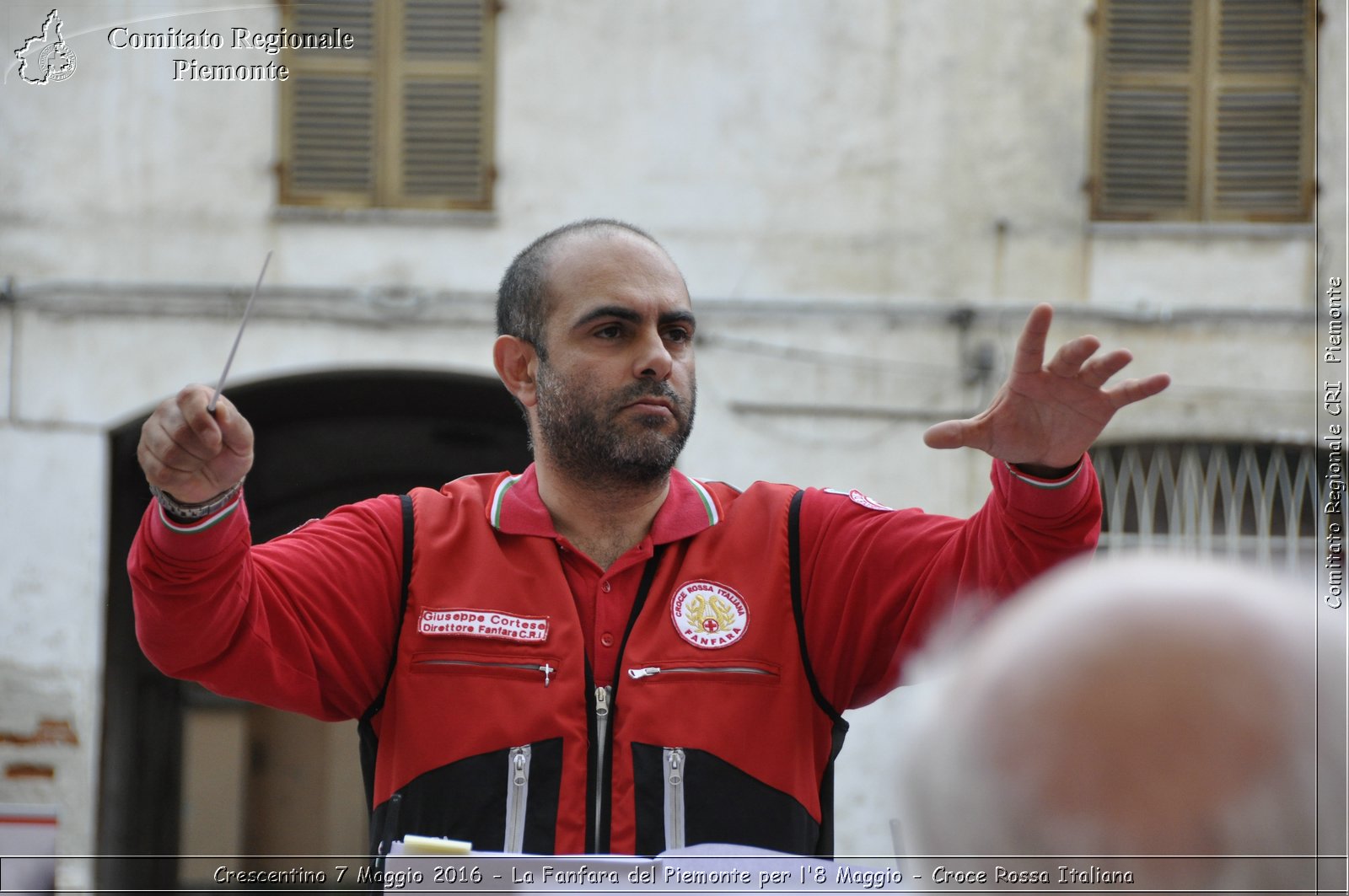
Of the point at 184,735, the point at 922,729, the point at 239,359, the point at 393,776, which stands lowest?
the point at 184,735

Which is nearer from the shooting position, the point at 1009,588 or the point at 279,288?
the point at 1009,588

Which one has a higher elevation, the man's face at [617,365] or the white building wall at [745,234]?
the white building wall at [745,234]

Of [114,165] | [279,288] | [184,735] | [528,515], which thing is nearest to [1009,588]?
[528,515]

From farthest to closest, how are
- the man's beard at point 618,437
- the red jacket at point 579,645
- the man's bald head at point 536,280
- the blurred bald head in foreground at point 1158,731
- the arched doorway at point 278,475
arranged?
the arched doorway at point 278,475 → the man's bald head at point 536,280 → the man's beard at point 618,437 → the red jacket at point 579,645 → the blurred bald head in foreground at point 1158,731

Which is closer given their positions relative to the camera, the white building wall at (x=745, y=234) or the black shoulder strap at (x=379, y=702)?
the black shoulder strap at (x=379, y=702)

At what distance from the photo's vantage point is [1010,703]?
0.77m

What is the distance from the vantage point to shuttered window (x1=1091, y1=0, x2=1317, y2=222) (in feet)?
24.2

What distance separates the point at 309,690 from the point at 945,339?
18.1 feet

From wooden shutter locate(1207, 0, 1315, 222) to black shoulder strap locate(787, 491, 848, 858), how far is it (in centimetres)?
568

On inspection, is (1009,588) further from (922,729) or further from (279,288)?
(279,288)

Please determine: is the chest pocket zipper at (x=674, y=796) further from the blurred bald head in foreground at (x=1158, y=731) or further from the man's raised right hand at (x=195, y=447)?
the blurred bald head in foreground at (x=1158, y=731)

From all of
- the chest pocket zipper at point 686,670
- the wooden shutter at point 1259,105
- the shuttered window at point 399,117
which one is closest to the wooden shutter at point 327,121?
the shuttered window at point 399,117

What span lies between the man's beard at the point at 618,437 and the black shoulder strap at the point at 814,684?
0.23 meters

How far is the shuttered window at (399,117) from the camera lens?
737 cm
